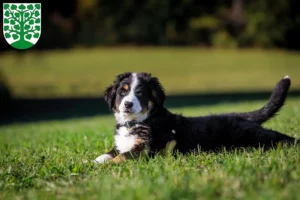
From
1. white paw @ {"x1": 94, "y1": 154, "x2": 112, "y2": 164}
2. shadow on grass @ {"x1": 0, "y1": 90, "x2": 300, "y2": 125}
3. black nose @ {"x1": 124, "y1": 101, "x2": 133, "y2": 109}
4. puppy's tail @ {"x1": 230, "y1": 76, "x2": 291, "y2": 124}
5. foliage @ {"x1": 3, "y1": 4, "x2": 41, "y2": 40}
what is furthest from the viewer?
shadow on grass @ {"x1": 0, "y1": 90, "x2": 300, "y2": 125}

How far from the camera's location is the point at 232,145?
550cm

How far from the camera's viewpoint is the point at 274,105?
5.93m

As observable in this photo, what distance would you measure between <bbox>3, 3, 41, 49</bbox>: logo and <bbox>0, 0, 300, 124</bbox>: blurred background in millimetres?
13398

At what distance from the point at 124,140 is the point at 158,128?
0.46 meters

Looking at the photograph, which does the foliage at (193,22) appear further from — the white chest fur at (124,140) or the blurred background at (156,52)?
the white chest fur at (124,140)

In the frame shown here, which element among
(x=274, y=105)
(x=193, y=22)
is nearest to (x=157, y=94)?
(x=274, y=105)

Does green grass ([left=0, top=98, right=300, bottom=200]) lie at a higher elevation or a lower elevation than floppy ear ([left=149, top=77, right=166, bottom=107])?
lower

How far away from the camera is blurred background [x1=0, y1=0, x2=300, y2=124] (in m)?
24.6

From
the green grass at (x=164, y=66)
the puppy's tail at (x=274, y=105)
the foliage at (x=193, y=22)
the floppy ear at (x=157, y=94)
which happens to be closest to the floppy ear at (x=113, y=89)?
the floppy ear at (x=157, y=94)

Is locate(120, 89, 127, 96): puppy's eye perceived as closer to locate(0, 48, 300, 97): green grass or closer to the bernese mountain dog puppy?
the bernese mountain dog puppy

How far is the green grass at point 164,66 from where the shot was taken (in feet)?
109

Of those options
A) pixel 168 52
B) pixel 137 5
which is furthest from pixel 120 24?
pixel 168 52

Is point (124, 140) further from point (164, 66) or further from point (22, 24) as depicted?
point (164, 66)

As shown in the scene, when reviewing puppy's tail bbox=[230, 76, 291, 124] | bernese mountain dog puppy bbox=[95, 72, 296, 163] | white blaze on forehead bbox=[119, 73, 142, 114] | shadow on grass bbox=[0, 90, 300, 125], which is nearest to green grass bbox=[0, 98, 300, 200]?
bernese mountain dog puppy bbox=[95, 72, 296, 163]
